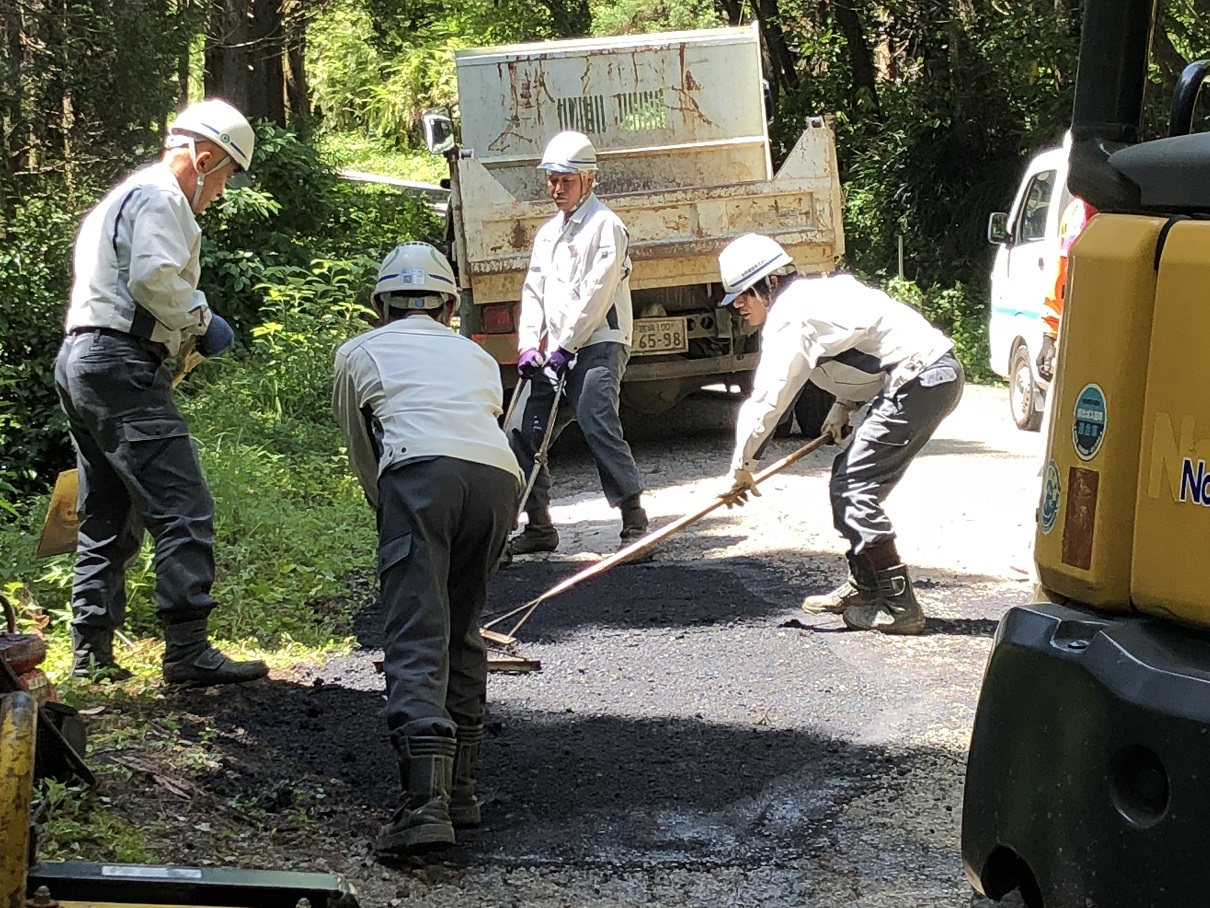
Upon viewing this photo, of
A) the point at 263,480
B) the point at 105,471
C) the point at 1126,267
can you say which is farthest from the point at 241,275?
the point at 1126,267

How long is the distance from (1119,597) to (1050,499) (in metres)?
0.25

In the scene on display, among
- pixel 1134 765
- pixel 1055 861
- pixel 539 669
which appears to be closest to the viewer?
pixel 1134 765

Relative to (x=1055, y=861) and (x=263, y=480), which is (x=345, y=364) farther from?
(x=263, y=480)

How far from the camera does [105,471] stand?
18.8 feet

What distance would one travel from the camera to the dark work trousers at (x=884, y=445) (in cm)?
661

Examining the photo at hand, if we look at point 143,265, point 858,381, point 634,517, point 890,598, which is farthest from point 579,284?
point 143,265

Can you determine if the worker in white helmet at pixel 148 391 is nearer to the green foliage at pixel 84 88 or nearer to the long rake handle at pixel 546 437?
the long rake handle at pixel 546 437

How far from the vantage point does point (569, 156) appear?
8406 mm

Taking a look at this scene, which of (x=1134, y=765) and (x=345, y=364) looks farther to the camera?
(x=345, y=364)

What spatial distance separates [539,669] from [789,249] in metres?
5.52

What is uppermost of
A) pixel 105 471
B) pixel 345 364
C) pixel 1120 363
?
pixel 1120 363

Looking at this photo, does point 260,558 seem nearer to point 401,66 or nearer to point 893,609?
point 893,609

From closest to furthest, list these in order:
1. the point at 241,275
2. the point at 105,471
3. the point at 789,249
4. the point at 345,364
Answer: the point at 345,364
the point at 105,471
the point at 789,249
the point at 241,275

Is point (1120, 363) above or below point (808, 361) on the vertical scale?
above
